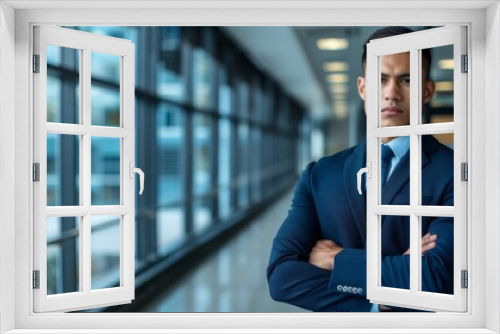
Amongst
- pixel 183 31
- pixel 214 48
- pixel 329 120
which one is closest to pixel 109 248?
pixel 183 31

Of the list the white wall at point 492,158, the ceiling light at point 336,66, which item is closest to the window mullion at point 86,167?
the white wall at point 492,158

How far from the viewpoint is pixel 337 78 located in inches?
582

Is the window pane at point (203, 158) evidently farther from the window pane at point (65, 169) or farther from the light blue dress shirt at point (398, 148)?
the light blue dress shirt at point (398, 148)

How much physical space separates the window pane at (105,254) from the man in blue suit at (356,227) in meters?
2.32

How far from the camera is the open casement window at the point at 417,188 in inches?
121

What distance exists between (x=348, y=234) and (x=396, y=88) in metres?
1.04

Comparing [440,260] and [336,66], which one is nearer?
[440,260]

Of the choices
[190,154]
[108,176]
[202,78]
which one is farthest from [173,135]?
[202,78]

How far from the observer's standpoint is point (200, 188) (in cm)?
1144

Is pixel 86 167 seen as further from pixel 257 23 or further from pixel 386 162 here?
pixel 386 162

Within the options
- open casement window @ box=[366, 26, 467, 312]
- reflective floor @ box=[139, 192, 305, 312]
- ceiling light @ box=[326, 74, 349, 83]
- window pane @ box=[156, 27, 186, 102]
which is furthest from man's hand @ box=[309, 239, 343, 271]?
ceiling light @ box=[326, 74, 349, 83]

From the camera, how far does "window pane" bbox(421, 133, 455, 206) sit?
3.54 m

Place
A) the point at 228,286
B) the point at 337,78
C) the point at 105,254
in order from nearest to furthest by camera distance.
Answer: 1. the point at 105,254
2. the point at 228,286
3. the point at 337,78

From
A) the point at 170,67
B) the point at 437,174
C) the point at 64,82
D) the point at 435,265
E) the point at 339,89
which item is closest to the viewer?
the point at 435,265
